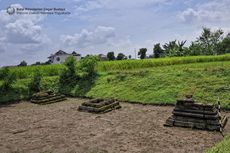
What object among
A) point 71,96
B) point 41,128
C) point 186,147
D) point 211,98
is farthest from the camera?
point 71,96

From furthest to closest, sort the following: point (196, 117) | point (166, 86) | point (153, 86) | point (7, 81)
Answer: point (7, 81) < point (153, 86) < point (166, 86) < point (196, 117)

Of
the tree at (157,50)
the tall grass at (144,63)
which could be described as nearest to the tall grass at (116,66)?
the tall grass at (144,63)

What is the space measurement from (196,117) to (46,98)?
1260cm

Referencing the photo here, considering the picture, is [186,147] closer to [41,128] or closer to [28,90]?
[41,128]

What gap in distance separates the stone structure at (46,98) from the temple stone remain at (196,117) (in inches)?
434

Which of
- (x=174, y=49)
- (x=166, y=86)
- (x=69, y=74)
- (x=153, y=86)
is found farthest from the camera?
(x=174, y=49)

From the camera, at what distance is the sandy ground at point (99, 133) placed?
10406mm

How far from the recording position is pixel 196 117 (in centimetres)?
1264

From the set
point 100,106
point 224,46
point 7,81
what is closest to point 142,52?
point 224,46

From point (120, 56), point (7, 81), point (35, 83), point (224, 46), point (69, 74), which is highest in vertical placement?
point (224, 46)

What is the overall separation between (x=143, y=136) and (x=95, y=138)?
1904mm

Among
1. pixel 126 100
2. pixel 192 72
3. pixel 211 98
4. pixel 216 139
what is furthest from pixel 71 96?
pixel 216 139

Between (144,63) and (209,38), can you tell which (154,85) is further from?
(209,38)

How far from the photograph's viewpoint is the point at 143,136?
1169 cm
